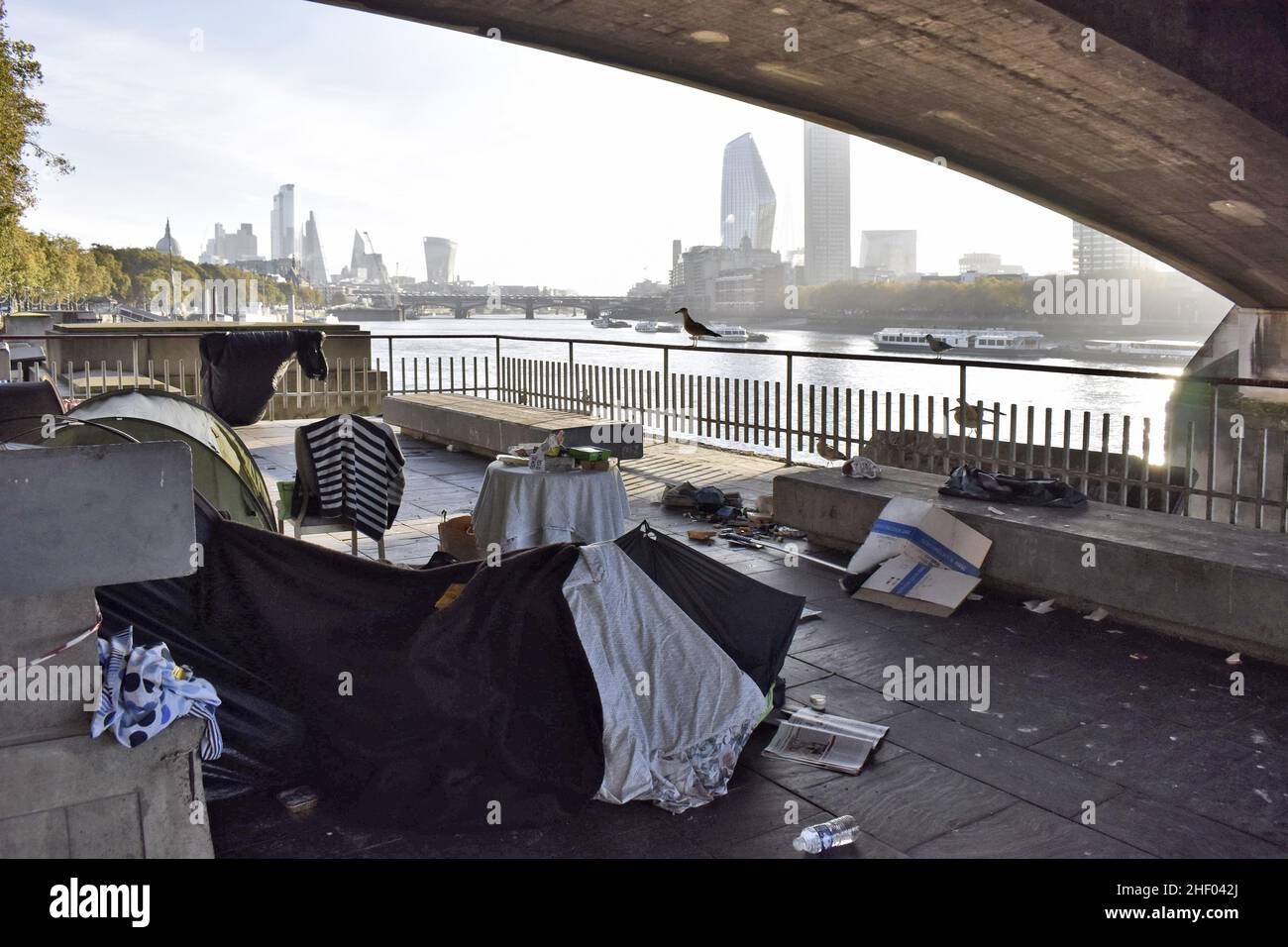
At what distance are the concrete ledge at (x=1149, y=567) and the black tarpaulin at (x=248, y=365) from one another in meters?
8.04

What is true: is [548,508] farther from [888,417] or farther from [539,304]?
[539,304]

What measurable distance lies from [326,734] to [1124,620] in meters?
4.68

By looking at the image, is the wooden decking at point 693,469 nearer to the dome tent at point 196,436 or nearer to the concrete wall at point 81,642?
the dome tent at point 196,436

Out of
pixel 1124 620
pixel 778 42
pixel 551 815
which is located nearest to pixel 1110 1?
pixel 778 42

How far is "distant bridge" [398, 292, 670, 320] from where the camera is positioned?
158 feet

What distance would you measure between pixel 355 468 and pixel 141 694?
4354mm

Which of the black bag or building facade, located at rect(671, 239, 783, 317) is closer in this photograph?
the black bag

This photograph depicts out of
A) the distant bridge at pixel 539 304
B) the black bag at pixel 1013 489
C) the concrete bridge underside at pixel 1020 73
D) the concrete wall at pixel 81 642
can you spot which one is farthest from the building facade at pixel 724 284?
the concrete wall at pixel 81 642

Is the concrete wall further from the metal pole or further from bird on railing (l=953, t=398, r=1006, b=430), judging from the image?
the metal pole

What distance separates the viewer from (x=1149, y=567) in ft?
19.9

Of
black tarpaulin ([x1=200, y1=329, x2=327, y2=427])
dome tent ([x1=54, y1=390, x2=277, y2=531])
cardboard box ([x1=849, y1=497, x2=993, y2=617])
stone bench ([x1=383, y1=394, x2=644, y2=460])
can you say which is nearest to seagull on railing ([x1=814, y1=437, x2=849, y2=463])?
stone bench ([x1=383, y1=394, x2=644, y2=460])

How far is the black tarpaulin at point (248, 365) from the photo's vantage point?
1257cm

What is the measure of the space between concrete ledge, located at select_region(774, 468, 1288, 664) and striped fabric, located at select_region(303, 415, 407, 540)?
3596 millimetres
